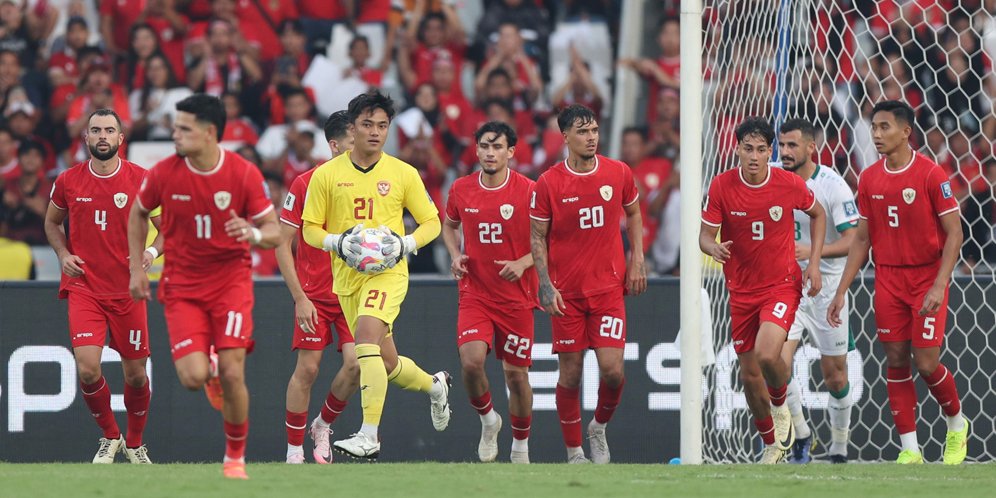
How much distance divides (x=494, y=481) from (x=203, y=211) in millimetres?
2096

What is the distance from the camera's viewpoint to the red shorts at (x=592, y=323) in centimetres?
988

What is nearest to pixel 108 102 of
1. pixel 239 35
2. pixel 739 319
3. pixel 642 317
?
pixel 239 35

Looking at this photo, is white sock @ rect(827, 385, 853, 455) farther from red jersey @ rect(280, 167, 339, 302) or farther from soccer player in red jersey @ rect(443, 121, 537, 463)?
red jersey @ rect(280, 167, 339, 302)

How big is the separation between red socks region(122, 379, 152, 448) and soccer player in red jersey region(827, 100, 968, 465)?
4795mm

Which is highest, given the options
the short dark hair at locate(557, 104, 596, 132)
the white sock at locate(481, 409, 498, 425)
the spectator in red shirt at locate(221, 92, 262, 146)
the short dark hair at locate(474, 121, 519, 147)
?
the spectator in red shirt at locate(221, 92, 262, 146)

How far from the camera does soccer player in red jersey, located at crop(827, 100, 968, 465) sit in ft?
31.3

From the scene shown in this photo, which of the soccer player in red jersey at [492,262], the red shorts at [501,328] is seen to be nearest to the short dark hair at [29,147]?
the soccer player in red jersey at [492,262]

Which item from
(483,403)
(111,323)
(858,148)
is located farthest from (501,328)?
(858,148)

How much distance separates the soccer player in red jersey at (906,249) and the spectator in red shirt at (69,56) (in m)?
9.22

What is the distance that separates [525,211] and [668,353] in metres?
2.16

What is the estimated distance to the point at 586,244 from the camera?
390 inches

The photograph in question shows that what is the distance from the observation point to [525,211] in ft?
33.1

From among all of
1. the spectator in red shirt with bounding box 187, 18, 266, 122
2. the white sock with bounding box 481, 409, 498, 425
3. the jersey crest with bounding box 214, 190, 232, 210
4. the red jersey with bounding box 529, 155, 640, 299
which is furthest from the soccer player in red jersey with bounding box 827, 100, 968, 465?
the spectator in red shirt with bounding box 187, 18, 266, 122

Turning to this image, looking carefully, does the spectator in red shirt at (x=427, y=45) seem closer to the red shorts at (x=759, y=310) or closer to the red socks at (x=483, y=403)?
the red socks at (x=483, y=403)
